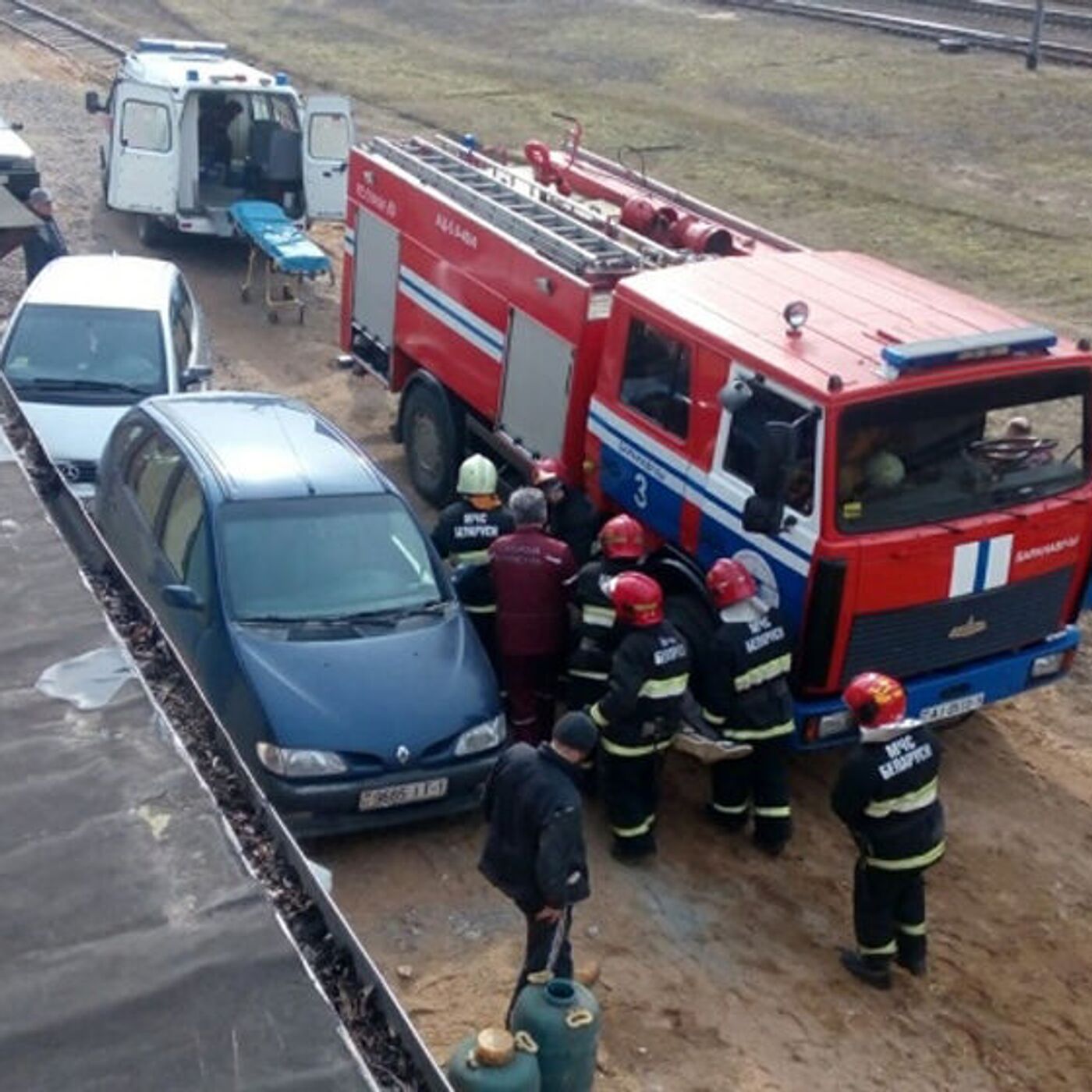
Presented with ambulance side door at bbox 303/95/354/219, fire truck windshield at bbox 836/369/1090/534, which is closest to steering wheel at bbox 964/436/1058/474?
fire truck windshield at bbox 836/369/1090/534

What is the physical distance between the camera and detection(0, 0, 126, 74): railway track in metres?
31.9

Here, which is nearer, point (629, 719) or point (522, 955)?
point (522, 955)

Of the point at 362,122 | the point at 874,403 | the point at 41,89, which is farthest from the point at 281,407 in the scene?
the point at 41,89

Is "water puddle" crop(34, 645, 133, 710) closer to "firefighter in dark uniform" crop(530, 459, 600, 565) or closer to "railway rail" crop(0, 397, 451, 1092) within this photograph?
"railway rail" crop(0, 397, 451, 1092)

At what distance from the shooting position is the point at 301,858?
4.87 meters

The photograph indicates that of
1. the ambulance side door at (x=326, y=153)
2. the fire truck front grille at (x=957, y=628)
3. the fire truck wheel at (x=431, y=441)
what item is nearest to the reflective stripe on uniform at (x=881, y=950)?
the fire truck front grille at (x=957, y=628)

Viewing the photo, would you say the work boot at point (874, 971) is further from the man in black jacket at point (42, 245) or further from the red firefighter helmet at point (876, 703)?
the man in black jacket at point (42, 245)

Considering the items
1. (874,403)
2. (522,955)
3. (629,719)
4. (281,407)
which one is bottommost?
(522,955)

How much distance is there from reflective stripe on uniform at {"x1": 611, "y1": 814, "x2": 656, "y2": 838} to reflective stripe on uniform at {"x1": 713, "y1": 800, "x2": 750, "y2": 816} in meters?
0.46

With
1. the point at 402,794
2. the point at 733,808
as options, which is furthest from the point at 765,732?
the point at 402,794

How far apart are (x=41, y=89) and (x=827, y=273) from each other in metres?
21.8

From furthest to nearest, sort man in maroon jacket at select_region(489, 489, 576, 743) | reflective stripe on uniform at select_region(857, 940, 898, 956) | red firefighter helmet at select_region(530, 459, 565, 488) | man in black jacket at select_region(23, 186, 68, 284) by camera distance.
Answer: man in black jacket at select_region(23, 186, 68, 284)
red firefighter helmet at select_region(530, 459, 565, 488)
man in maroon jacket at select_region(489, 489, 576, 743)
reflective stripe on uniform at select_region(857, 940, 898, 956)

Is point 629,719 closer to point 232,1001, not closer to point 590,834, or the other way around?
point 590,834

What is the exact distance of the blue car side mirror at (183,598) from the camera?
830 centimetres
